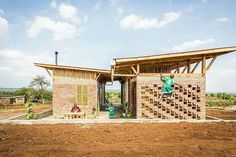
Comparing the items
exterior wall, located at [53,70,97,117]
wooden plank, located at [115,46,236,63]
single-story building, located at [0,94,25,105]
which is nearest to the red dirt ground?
wooden plank, located at [115,46,236,63]

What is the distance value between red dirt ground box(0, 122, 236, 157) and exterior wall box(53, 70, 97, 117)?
5.40 metres

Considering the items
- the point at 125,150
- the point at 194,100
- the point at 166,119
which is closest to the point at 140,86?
the point at 166,119

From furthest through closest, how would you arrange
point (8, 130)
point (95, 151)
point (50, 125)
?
point (50, 125)
point (8, 130)
point (95, 151)

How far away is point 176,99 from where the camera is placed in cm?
1247

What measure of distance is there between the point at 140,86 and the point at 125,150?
592cm

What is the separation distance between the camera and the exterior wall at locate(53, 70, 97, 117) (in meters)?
16.2

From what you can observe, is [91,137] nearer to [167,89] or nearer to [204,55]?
[167,89]

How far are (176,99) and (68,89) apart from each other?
301 inches

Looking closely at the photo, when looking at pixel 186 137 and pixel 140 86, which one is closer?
pixel 186 137

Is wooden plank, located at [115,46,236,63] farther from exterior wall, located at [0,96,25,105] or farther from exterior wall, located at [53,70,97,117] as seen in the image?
exterior wall, located at [0,96,25,105]

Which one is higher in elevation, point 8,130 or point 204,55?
point 204,55

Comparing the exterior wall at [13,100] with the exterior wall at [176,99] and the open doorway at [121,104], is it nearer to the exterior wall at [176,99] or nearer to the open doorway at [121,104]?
the open doorway at [121,104]

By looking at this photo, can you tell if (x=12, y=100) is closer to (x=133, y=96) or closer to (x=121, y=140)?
(x=133, y=96)

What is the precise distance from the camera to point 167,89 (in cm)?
1224
